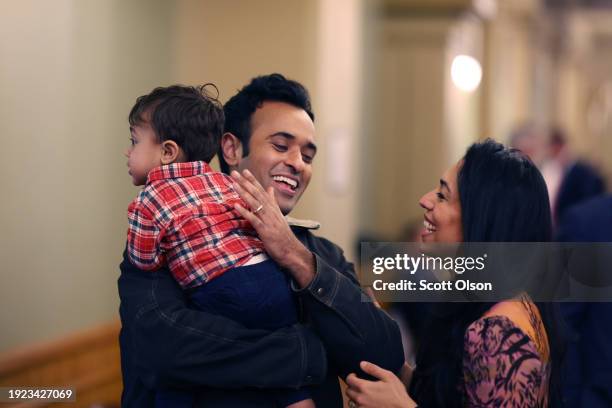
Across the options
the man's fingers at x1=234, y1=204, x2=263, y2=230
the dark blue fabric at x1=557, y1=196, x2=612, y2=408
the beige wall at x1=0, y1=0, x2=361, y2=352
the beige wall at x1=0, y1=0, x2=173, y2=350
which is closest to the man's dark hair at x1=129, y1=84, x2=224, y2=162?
the man's fingers at x1=234, y1=204, x2=263, y2=230

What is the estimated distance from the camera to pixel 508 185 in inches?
65.4

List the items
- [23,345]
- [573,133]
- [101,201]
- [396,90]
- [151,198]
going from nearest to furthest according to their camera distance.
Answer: [151,198] < [101,201] < [23,345] < [396,90] < [573,133]

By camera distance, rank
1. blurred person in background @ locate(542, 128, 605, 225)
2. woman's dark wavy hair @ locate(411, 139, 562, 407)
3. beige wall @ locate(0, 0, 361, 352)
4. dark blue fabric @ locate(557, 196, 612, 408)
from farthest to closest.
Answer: blurred person in background @ locate(542, 128, 605, 225), dark blue fabric @ locate(557, 196, 612, 408), beige wall @ locate(0, 0, 361, 352), woman's dark wavy hair @ locate(411, 139, 562, 407)

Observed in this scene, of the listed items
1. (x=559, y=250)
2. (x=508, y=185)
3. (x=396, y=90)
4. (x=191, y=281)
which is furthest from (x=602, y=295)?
(x=396, y=90)

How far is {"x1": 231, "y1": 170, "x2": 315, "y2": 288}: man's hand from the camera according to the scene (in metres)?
1.46

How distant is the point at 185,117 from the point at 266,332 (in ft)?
1.21

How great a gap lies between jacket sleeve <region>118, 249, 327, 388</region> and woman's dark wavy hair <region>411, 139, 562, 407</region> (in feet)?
1.00

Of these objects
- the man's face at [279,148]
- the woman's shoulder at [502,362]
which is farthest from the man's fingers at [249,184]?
the woman's shoulder at [502,362]

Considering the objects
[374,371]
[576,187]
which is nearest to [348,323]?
[374,371]

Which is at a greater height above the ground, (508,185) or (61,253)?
(508,185)

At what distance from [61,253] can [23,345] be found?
0.30 m

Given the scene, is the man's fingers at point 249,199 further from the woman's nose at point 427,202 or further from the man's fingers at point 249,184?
the woman's nose at point 427,202

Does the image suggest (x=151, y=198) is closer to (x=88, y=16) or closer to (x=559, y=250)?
(x=559, y=250)

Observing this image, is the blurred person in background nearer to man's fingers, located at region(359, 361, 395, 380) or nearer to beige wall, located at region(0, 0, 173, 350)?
beige wall, located at region(0, 0, 173, 350)
